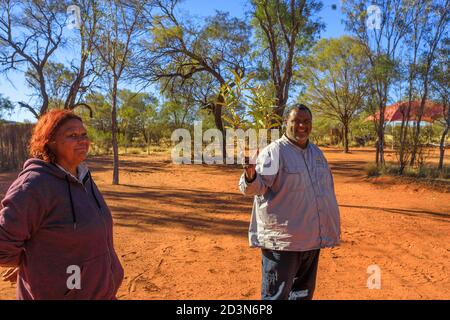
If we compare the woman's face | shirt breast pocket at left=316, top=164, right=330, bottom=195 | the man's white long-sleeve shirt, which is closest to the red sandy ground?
the man's white long-sleeve shirt

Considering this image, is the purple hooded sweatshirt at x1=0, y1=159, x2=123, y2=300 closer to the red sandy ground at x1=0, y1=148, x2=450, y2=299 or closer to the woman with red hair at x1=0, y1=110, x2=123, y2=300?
the woman with red hair at x1=0, y1=110, x2=123, y2=300

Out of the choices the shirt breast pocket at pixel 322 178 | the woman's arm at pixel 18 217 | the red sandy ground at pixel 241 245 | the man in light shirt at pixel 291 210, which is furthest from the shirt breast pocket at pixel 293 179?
the red sandy ground at pixel 241 245

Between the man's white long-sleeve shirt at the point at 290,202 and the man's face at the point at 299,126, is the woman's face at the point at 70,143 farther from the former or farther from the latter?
the man's face at the point at 299,126

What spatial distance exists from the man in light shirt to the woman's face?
1.03 m

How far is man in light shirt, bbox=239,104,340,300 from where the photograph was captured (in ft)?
7.91

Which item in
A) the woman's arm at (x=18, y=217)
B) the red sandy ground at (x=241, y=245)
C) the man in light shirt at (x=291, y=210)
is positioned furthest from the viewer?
the red sandy ground at (x=241, y=245)

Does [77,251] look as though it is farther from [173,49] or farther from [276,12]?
[173,49]

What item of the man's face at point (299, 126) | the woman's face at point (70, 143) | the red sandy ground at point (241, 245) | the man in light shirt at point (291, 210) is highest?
the man's face at point (299, 126)

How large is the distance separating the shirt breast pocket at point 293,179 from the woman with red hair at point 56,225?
3.97 feet

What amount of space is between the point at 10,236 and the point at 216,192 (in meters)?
8.59

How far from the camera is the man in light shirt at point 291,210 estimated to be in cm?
241

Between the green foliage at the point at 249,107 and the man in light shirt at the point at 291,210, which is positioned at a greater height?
the green foliage at the point at 249,107
